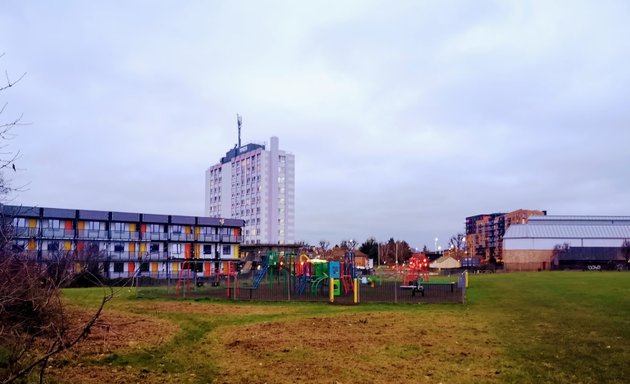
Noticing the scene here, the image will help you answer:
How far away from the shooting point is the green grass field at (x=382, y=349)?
400 inches

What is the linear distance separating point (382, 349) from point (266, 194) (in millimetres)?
108756

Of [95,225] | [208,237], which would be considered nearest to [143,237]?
[95,225]

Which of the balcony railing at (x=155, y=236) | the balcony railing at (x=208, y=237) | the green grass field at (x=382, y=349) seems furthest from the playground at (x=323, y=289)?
the balcony railing at (x=208, y=237)

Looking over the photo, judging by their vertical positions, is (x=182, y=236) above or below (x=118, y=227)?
below

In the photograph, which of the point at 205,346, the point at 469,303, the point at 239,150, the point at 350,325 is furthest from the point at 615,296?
the point at 239,150

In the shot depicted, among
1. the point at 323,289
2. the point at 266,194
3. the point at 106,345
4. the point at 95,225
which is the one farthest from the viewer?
the point at 266,194

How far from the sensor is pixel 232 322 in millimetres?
18578

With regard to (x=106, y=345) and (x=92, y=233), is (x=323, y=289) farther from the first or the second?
(x=92, y=233)

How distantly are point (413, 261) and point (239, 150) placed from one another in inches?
3812

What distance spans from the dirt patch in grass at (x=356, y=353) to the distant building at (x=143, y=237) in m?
44.8

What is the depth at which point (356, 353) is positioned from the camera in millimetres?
12156

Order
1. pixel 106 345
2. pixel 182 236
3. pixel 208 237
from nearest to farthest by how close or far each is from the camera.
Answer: pixel 106 345, pixel 182 236, pixel 208 237

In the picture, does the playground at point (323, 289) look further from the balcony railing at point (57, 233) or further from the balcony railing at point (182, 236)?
the balcony railing at point (182, 236)

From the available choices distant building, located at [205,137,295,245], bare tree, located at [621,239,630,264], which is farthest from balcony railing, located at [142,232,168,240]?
bare tree, located at [621,239,630,264]
